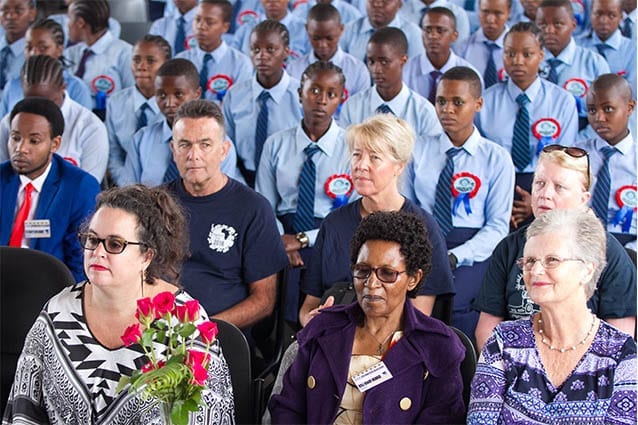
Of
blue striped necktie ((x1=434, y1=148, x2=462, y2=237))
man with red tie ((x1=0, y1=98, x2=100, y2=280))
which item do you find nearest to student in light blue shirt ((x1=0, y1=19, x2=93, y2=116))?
man with red tie ((x1=0, y1=98, x2=100, y2=280))

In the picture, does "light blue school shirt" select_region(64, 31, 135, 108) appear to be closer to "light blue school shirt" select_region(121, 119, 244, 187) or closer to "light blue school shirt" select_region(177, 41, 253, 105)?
"light blue school shirt" select_region(177, 41, 253, 105)

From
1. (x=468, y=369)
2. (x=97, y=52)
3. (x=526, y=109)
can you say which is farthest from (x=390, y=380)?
(x=97, y=52)

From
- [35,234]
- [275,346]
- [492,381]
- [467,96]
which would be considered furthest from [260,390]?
[467,96]

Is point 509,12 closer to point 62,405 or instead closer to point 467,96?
point 467,96

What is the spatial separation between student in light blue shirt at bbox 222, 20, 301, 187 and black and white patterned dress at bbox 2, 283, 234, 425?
2.87 meters

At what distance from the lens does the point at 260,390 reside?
3191mm

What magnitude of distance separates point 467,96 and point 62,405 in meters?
2.75

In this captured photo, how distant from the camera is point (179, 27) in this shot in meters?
7.25

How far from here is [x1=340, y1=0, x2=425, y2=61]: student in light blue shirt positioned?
6.57 metres

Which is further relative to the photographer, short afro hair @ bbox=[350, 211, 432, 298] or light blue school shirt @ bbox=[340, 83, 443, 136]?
light blue school shirt @ bbox=[340, 83, 443, 136]

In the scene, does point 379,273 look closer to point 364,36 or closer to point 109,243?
point 109,243

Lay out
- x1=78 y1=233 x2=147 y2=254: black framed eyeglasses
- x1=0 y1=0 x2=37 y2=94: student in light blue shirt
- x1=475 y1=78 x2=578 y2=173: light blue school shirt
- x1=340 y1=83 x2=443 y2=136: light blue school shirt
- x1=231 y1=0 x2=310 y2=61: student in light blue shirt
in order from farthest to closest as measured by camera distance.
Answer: x1=231 y1=0 x2=310 y2=61: student in light blue shirt
x1=0 y1=0 x2=37 y2=94: student in light blue shirt
x1=475 y1=78 x2=578 y2=173: light blue school shirt
x1=340 y1=83 x2=443 y2=136: light blue school shirt
x1=78 y1=233 x2=147 y2=254: black framed eyeglasses

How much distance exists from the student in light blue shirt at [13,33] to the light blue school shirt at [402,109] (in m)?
2.56

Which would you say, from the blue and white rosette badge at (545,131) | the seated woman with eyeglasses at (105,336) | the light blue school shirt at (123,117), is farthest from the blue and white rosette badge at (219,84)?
the seated woman with eyeglasses at (105,336)
